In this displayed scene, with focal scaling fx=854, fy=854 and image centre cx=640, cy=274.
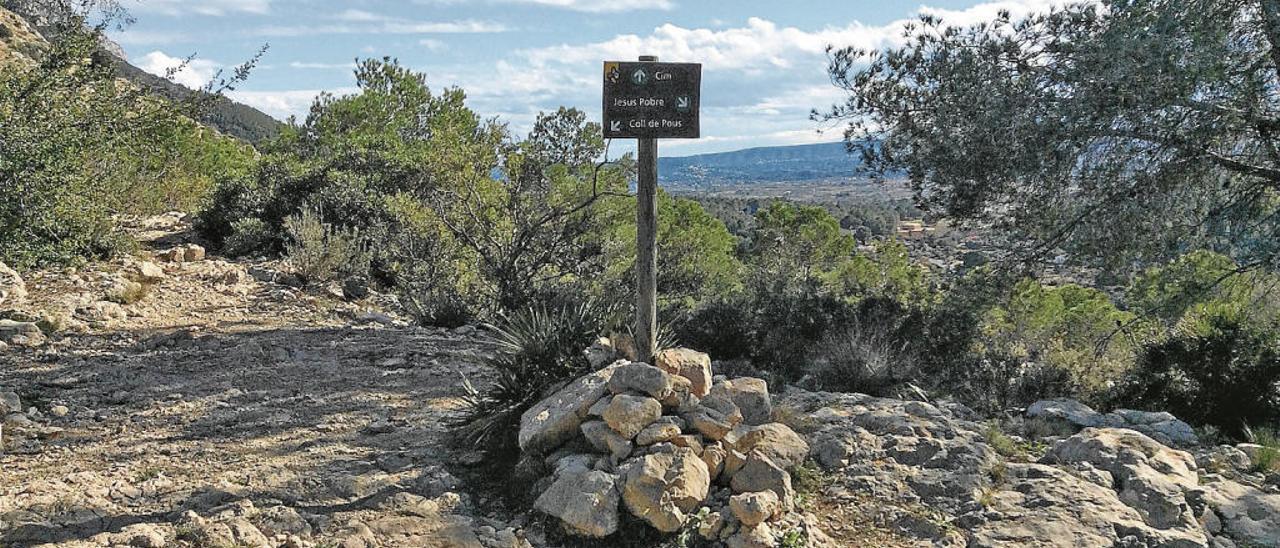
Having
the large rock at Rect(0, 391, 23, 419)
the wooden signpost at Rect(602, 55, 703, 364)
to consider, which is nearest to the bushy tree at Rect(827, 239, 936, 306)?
the wooden signpost at Rect(602, 55, 703, 364)

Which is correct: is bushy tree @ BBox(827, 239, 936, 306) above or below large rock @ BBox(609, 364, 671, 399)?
below

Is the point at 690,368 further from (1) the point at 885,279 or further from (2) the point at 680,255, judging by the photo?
(2) the point at 680,255

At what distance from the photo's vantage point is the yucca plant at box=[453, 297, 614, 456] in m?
5.87

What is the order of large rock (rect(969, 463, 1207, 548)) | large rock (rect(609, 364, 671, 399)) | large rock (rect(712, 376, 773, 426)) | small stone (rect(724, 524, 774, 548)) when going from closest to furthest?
1. small stone (rect(724, 524, 774, 548))
2. large rock (rect(969, 463, 1207, 548))
3. large rock (rect(609, 364, 671, 399))
4. large rock (rect(712, 376, 773, 426))

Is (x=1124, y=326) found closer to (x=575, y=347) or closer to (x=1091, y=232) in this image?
(x=1091, y=232)

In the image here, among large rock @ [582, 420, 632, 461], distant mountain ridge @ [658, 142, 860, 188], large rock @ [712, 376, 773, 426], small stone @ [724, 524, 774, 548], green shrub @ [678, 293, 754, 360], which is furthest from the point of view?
distant mountain ridge @ [658, 142, 860, 188]

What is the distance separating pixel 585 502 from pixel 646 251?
6.99ft

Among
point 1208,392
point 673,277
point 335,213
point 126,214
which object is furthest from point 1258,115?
point 126,214

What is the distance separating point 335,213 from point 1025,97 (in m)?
11.7

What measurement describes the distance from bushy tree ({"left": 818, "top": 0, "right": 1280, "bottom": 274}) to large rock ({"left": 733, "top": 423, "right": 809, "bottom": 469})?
3584mm

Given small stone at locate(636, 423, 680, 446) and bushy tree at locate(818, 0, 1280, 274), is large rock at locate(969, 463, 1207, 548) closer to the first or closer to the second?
small stone at locate(636, 423, 680, 446)

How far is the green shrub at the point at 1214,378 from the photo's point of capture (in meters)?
8.80

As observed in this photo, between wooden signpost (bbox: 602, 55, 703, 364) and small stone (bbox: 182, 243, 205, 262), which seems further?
small stone (bbox: 182, 243, 205, 262)

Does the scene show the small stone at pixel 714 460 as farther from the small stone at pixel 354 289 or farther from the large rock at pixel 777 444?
the small stone at pixel 354 289
